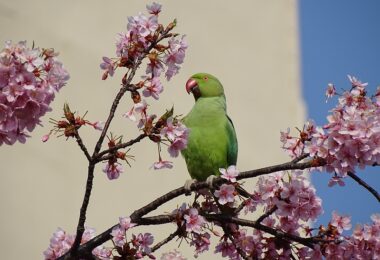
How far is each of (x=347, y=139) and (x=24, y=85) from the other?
1663 millimetres

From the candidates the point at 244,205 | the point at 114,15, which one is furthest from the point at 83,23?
the point at 244,205

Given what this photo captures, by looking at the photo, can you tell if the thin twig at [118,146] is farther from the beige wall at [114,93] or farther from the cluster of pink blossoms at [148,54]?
the beige wall at [114,93]

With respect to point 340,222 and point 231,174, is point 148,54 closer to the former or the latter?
point 231,174

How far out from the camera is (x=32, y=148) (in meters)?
9.98

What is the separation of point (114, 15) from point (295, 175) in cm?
846

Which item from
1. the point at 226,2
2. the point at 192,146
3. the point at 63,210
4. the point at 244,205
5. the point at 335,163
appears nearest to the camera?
the point at 335,163

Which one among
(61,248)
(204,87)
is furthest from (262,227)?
(204,87)

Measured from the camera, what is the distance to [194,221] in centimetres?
373

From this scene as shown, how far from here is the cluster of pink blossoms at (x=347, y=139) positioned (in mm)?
3463

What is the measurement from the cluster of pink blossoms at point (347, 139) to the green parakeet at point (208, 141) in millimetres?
1758

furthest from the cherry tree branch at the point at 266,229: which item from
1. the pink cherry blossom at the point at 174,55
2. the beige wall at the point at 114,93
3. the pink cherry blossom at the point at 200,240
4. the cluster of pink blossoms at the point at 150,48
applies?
the beige wall at the point at 114,93

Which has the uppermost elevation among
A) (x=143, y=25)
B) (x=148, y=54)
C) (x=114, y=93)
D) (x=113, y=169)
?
(x=114, y=93)

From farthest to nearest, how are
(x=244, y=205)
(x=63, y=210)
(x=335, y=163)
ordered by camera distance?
(x=63, y=210) → (x=244, y=205) → (x=335, y=163)

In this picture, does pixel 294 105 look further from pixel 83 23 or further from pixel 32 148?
pixel 32 148
